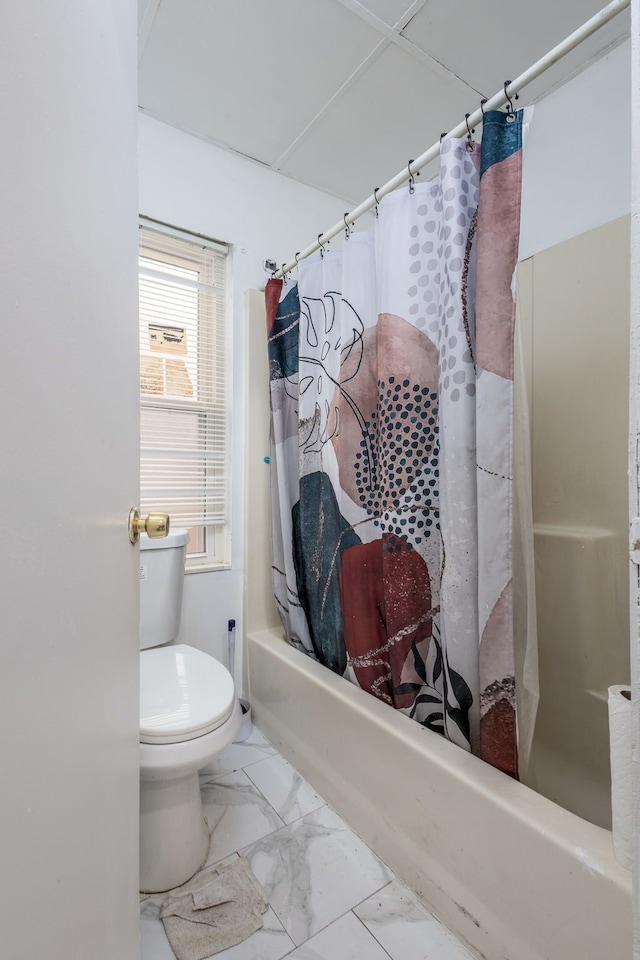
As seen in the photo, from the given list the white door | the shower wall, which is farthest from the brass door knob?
the shower wall

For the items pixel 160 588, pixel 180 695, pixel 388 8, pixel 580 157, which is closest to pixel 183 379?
pixel 160 588

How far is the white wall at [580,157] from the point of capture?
138 centimetres

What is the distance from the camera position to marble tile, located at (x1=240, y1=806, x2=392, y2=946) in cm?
105

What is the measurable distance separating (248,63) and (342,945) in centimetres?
237

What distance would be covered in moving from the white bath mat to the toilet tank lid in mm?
909

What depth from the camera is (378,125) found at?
1.67 meters

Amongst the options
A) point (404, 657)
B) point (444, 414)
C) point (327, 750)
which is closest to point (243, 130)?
point (444, 414)

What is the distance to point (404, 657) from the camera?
1.21m

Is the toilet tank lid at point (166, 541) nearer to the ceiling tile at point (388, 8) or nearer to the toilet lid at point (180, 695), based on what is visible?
the toilet lid at point (180, 695)

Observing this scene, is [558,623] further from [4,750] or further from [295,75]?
[295,75]

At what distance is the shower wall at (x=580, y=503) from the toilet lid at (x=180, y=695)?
92 centimetres

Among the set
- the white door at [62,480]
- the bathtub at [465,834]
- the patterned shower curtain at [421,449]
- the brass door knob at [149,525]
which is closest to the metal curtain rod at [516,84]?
the patterned shower curtain at [421,449]

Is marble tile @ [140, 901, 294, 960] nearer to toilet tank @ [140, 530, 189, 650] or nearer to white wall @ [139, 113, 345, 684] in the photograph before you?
toilet tank @ [140, 530, 189, 650]

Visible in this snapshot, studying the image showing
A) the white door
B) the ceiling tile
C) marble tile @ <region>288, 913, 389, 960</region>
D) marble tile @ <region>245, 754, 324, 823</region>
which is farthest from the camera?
marble tile @ <region>245, 754, 324, 823</region>
